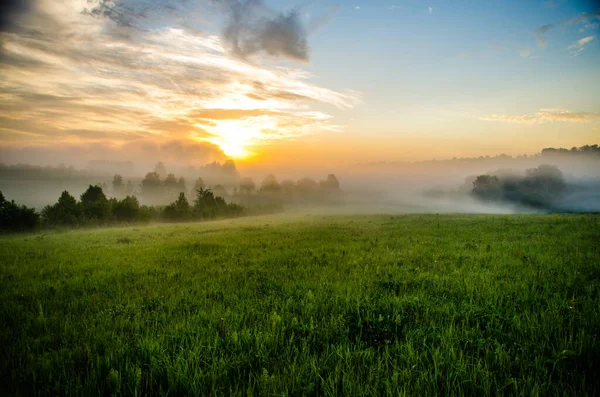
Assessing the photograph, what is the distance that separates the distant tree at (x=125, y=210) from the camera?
75.8 meters

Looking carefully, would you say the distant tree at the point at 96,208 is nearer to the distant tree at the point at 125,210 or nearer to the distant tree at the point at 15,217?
the distant tree at the point at 125,210

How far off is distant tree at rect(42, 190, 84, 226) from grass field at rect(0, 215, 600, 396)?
67007 mm

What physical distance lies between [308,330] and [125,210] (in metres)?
88.0

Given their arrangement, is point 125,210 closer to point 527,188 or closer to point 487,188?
point 487,188

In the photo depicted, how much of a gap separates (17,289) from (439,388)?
1161 cm

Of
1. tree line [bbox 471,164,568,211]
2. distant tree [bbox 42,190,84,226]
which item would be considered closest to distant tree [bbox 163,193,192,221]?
distant tree [bbox 42,190,84,226]

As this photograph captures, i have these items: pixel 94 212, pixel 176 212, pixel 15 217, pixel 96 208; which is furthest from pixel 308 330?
pixel 176 212

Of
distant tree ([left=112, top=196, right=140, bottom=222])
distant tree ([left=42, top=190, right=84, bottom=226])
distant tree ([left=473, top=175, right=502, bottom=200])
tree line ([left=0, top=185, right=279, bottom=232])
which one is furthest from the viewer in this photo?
distant tree ([left=473, top=175, right=502, bottom=200])

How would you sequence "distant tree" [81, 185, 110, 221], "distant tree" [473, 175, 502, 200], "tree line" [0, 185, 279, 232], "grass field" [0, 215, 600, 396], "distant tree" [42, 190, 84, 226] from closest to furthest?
"grass field" [0, 215, 600, 396] < "tree line" [0, 185, 279, 232] < "distant tree" [42, 190, 84, 226] < "distant tree" [81, 185, 110, 221] < "distant tree" [473, 175, 502, 200]

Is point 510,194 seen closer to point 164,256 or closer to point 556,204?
point 556,204

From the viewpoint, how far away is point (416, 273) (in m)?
9.05

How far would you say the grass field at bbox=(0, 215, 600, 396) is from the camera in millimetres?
3482

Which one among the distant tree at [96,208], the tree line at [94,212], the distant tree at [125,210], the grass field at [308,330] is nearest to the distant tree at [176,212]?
the tree line at [94,212]

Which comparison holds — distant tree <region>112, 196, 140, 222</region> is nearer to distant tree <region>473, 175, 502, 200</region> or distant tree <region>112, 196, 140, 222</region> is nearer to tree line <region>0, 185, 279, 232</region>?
tree line <region>0, 185, 279, 232</region>
